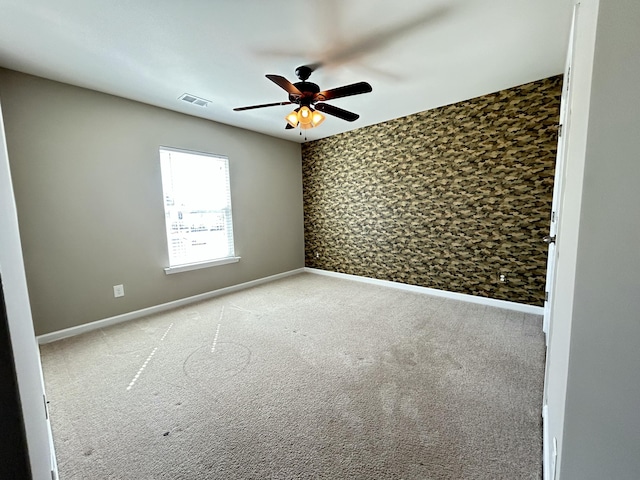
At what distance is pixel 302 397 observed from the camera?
1.70 m

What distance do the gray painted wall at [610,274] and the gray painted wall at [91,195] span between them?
145 inches

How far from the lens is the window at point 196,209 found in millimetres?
3291

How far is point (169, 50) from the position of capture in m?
2.02

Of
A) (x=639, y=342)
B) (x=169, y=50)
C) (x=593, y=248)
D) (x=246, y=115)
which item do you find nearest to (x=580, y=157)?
(x=593, y=248)

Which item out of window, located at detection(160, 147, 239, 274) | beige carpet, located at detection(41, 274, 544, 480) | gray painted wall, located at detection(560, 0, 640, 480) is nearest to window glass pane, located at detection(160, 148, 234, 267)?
window, located at detection(160, 147, 239, 274)

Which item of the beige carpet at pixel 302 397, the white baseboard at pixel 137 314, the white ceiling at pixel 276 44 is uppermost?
the white ceiling at pixel 276 44

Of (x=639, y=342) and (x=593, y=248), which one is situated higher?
(x=593, y=248)

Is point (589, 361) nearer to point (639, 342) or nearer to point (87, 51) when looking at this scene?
point (639, 342)

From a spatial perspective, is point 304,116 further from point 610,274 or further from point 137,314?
point 137,314

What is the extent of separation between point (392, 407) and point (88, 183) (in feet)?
11.4

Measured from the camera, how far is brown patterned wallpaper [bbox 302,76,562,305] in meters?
2.75

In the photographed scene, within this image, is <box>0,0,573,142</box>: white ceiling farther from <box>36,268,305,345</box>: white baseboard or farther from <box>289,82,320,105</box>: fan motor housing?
<box>36,268,305,345</box>: white baseboard

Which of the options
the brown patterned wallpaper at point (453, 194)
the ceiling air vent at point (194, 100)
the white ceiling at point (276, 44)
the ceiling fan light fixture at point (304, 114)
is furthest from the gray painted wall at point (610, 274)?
the ceiling air vent at point (194, 100)

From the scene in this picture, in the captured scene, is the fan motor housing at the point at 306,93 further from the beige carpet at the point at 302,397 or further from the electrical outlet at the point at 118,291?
the electrical outlet at the point at 118,291
